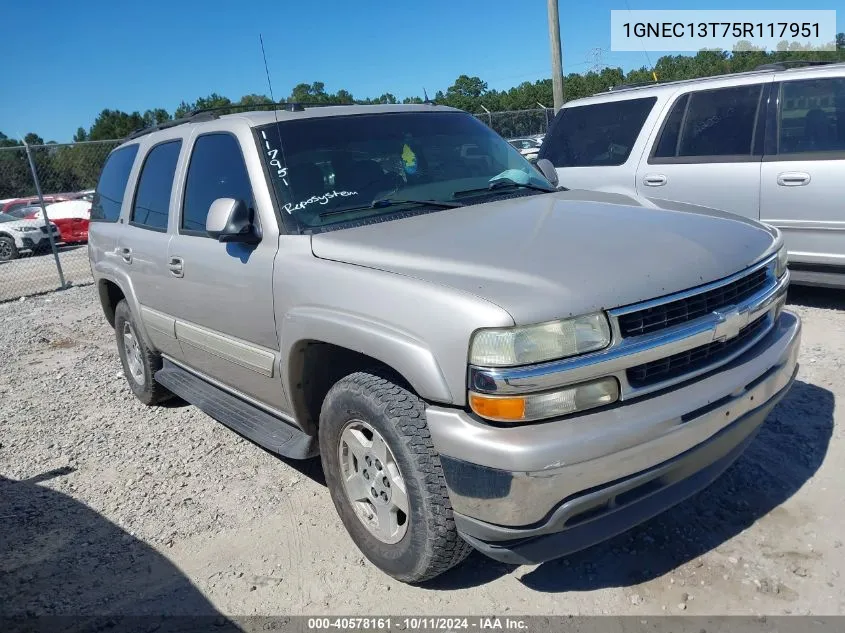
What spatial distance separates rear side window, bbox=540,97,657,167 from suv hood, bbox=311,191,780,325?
11.8ft

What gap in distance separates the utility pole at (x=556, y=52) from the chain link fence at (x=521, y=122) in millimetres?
2392

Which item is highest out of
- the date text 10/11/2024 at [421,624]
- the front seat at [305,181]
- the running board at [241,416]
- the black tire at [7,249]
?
the front seat at [305,181]

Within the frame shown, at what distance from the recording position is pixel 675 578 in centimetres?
283

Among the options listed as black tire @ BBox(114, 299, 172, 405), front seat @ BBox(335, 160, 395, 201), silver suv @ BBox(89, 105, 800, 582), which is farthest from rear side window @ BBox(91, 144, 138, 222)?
front seat @ BBox(335, 160, 395, 201)

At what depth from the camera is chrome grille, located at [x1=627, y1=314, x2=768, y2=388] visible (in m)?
2.44

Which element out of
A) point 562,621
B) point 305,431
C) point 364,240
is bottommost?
point 562,621

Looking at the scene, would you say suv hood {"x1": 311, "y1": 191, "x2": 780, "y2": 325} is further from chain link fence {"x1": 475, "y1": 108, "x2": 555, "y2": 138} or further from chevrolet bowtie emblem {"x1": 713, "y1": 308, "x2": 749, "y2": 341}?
chain link fence {"x1": 475, "y1": 108, "x2": 555, "y2": 138}

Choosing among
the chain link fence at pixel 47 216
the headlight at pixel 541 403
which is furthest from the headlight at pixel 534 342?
the chain link fence at pixel 47 216

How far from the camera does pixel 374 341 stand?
260 centimetres

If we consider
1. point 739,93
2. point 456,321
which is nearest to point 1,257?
point 739,93

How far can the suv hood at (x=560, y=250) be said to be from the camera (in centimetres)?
237

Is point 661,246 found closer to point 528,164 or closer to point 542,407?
point 542,407

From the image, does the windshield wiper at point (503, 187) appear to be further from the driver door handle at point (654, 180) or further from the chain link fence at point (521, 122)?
the chain link fence at point (521, 122)

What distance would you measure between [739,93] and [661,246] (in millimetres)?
4317
